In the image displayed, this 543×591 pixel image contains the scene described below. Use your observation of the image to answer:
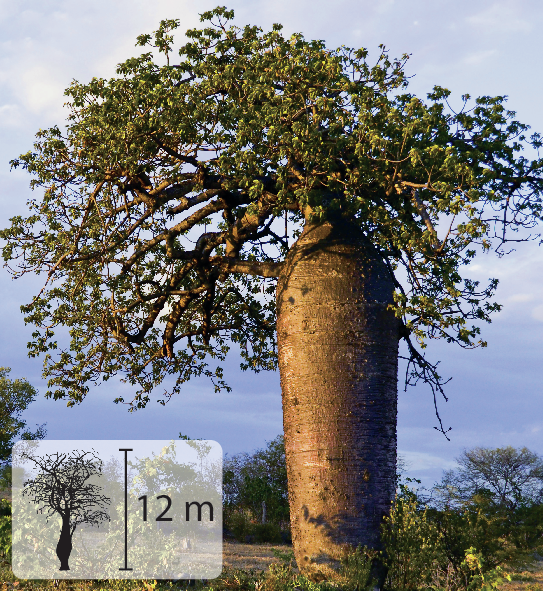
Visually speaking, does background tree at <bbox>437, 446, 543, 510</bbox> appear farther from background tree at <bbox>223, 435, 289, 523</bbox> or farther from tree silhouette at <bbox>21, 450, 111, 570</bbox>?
tree silhouette at <bbox>21, 450, 111, 570</bbox>

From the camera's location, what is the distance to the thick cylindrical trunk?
27.3 feet

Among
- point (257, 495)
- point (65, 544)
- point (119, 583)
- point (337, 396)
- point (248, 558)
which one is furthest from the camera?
point (257, 495)

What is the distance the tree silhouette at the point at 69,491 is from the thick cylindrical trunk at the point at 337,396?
3673 millimetres

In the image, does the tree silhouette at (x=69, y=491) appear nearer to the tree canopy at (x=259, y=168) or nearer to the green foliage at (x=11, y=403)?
the tree canopy at (x=259, y=168)

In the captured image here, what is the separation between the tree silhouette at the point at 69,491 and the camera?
1027cm

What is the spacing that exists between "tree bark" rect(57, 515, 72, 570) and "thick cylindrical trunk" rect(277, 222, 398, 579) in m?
3.84

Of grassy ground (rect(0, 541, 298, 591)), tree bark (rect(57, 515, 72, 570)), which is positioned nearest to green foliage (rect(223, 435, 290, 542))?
grassy ground (rect(0, 541, 298, 591))

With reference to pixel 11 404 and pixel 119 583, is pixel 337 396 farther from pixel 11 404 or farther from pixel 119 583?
pixel 11 404

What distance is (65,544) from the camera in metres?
10.0

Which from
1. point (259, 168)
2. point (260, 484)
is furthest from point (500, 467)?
point (259, 168)

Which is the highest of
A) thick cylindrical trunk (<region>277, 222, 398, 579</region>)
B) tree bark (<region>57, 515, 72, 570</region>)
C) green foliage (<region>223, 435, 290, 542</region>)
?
thick cylindrical trunk (<region>277, 222, 398, 579</region>)

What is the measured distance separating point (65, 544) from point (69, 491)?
0.83 metres

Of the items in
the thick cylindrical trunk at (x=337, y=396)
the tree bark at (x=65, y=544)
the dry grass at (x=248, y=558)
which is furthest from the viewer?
the dry grass at (x=248, y=558)

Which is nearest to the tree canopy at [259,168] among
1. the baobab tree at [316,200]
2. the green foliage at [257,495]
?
the baobab tree at [316,200]
